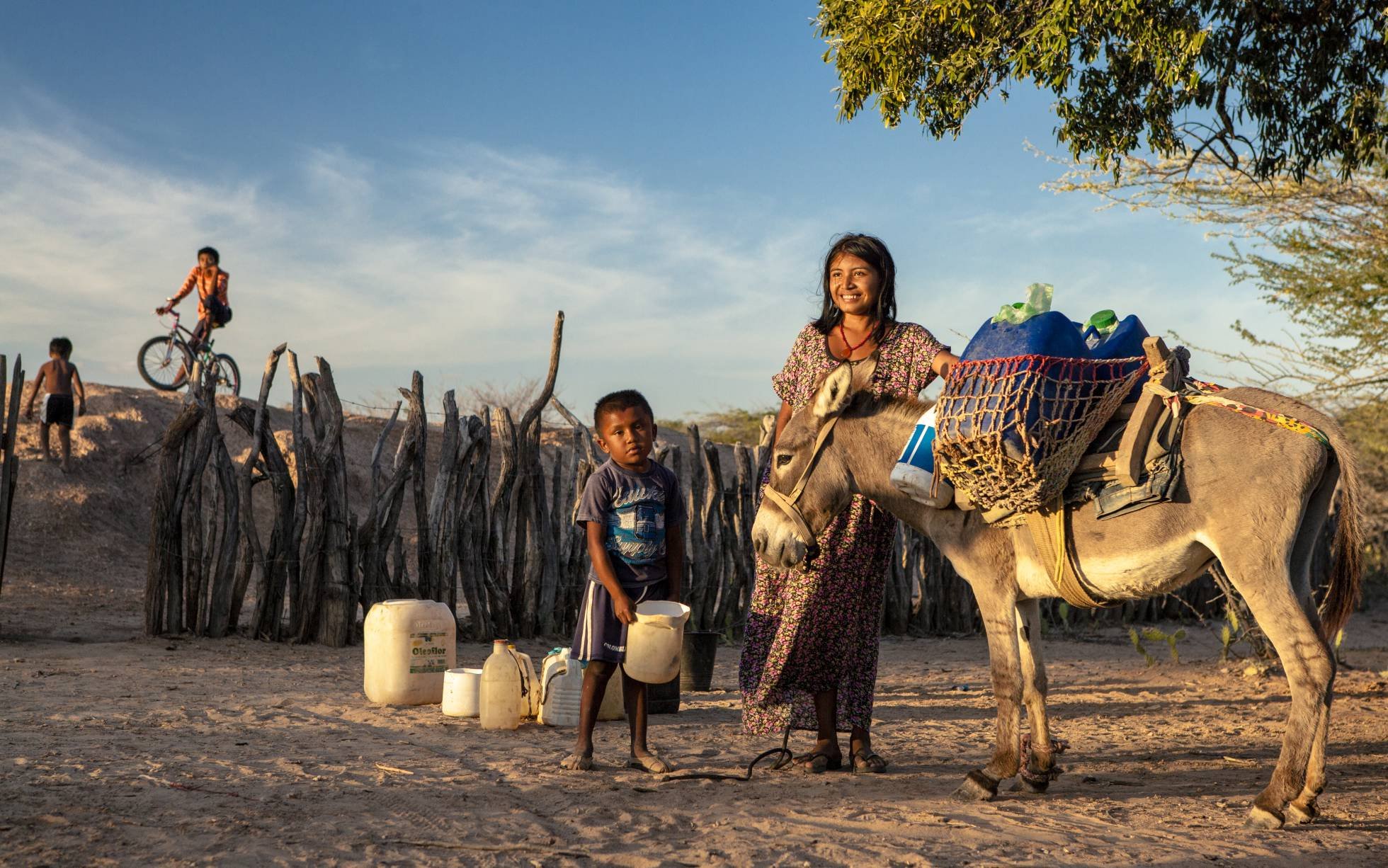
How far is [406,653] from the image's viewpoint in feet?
18.2

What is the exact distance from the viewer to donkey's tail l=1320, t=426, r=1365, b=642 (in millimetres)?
3297

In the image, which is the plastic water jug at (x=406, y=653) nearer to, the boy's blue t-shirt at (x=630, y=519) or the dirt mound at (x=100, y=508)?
the boy's blue t-shirt at (x=630, y=519)

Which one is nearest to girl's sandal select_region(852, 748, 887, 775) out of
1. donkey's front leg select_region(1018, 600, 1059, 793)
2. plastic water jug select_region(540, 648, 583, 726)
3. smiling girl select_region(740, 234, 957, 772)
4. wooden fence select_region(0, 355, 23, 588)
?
smiling girl select_region(740, 234, 957, 772)

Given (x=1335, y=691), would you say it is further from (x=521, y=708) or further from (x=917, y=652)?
(x=521, y=708)

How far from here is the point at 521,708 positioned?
203 inches

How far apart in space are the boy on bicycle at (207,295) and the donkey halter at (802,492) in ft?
36.4

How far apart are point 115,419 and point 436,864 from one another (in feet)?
44.1

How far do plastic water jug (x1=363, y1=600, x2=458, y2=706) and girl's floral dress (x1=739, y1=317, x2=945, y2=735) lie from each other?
2110 millimetres

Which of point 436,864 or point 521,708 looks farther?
point 521,708

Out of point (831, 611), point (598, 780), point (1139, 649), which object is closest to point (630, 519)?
point (831, 611)

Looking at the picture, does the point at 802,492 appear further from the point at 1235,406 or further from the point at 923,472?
the point at 1235,406

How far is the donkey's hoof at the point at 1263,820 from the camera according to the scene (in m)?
3.32

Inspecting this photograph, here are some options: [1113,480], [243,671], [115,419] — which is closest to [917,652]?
[243,671]

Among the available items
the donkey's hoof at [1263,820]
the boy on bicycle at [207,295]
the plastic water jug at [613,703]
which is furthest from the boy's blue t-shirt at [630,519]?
the boy on bicycle at [207,295]
